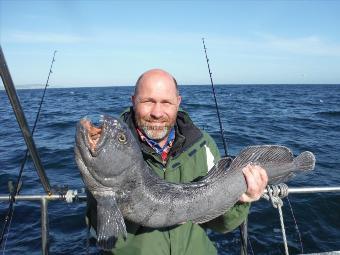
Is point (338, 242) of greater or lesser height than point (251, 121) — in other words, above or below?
below

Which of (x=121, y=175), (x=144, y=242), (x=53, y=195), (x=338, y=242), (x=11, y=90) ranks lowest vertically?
(x=338, y=242)

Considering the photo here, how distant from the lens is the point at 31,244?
784cm

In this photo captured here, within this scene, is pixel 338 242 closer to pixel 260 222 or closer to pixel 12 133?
pixel 260 222

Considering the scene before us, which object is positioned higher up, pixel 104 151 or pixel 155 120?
pixel 155 120

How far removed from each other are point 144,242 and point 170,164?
0.88 metres

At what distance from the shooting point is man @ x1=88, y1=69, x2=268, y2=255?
3.62 meters

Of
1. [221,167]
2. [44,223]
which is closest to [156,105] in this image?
[221,167]

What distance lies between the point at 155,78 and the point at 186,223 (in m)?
1.77

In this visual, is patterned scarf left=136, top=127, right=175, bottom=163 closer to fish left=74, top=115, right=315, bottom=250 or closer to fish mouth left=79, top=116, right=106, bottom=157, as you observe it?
fish left=74, top=115, right=315, bottom=250

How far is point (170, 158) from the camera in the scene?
3859 millimetres

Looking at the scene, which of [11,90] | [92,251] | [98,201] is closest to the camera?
[11,90]

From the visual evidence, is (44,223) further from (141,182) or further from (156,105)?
(156,105)

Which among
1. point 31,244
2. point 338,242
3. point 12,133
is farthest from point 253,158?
point 12,133

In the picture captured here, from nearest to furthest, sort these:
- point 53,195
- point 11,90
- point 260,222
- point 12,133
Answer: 1. point 11,90
2. point 53,195
3. point 260,222
4. point 12,133
